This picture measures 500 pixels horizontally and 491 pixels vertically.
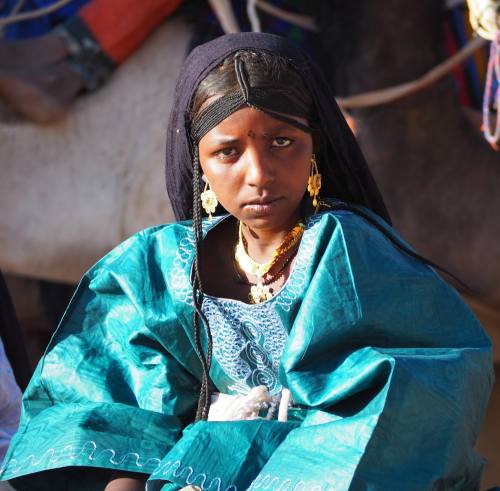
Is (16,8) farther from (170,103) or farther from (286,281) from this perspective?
(286,281)

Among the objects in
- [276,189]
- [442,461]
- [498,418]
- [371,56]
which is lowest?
[498,418]

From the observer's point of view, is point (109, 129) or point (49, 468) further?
point (109, 129)

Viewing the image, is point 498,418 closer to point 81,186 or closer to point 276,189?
point 81,186

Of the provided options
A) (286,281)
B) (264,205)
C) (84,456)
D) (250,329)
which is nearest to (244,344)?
(250,329)

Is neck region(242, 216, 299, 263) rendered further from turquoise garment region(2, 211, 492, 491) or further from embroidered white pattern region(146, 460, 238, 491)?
embroidered white pattern region(146, 460, 238, 491)

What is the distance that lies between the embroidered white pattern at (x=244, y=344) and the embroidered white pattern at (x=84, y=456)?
0.85ft

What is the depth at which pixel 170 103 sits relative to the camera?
16.7 feet

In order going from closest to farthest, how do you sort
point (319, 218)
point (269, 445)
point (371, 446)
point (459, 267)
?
1. point (371, 446)
2. point (269, 445)
3. point (319, 218)
4. point (459, 267)

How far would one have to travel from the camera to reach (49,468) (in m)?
2.59

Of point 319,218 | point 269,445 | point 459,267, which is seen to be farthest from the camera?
point 459,267

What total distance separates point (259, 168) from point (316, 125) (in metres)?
0.21

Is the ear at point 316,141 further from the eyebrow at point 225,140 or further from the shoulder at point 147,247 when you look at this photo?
the shoulder at point 147,247

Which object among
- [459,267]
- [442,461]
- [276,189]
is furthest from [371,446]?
[459,267]

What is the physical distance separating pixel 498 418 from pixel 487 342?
101 inches
